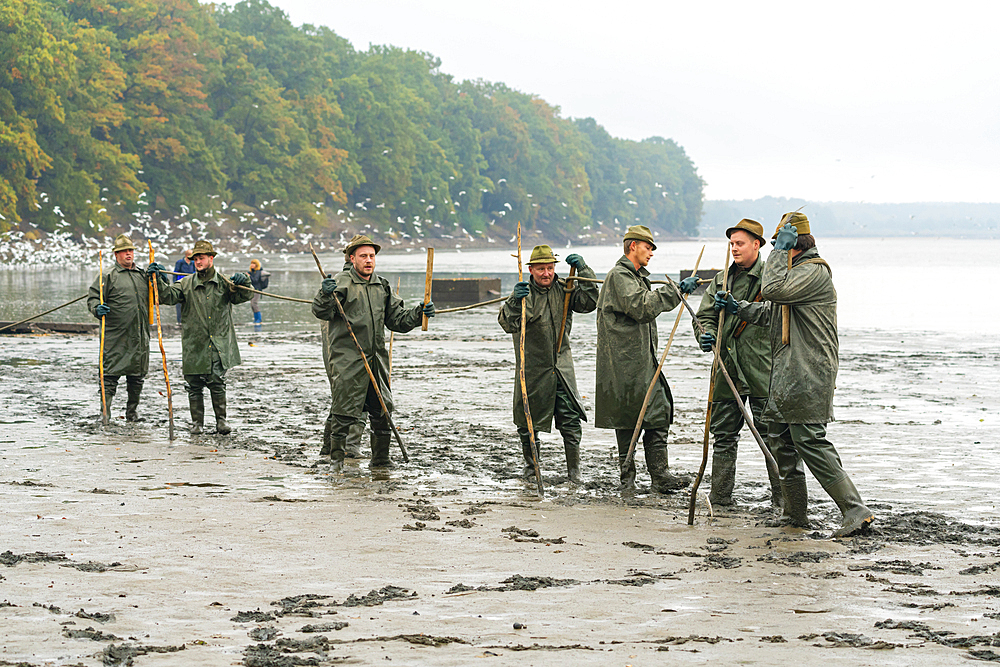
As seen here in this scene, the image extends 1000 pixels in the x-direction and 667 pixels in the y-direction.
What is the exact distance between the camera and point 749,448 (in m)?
9.83

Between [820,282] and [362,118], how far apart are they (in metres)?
93.2

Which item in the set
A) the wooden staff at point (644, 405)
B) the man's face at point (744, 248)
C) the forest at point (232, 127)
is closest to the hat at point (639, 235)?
the wooden staff at point (644, 405)

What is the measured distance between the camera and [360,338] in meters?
8.95

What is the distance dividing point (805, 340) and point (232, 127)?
2843 inches

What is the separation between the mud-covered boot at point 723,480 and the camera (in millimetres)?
7594

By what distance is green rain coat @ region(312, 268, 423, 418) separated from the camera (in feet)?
29.0

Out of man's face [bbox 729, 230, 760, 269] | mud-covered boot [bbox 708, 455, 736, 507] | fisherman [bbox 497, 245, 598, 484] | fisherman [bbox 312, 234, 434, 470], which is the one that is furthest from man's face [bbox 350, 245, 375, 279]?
mud-covered boot [bbox 708, 455, 736, 507]

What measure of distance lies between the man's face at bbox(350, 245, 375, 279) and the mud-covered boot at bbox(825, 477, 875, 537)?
412 cm

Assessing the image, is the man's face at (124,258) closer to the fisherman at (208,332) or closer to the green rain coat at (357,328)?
the fisherman at (208,332)

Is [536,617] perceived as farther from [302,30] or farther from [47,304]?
[302,30]

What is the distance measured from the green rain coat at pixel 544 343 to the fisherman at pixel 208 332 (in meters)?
3.24

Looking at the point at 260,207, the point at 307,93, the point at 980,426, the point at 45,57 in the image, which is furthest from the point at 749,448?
the point at 307,93

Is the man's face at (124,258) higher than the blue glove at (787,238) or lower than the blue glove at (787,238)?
lower

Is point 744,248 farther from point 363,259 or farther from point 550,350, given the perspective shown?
point 363,259
